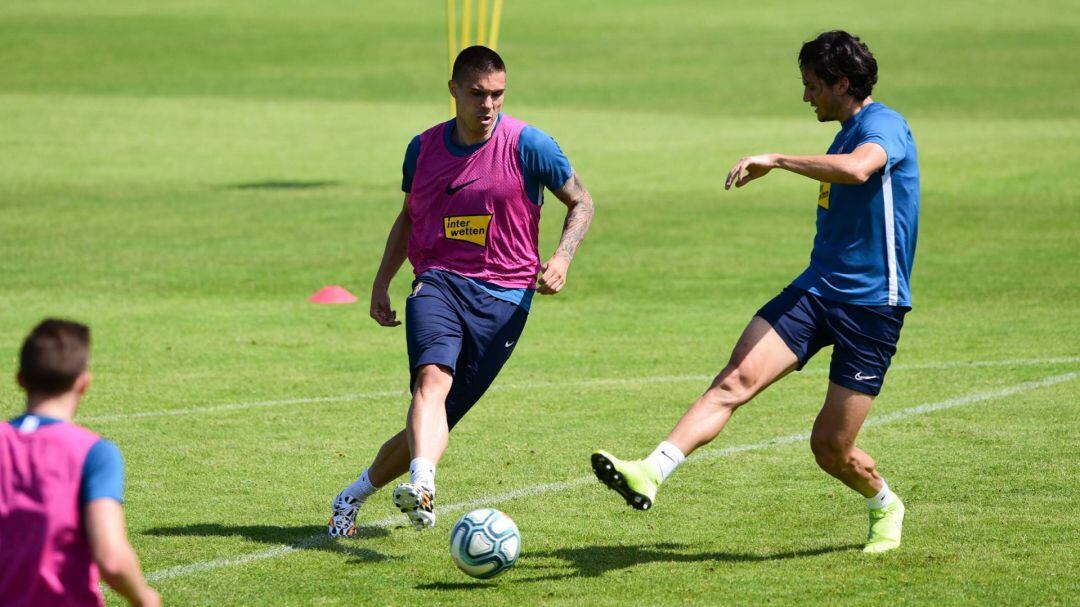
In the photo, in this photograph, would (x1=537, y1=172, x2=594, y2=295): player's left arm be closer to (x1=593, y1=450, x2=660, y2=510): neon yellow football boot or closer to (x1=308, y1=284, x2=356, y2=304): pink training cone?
(x1=593, y1=450, x2=660, y2=510): neon yellow football boot

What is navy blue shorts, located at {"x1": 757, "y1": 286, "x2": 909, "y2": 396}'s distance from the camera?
7.27 metres

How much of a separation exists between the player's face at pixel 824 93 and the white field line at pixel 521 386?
15.7 ft

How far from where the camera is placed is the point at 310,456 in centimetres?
958

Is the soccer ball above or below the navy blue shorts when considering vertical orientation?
below

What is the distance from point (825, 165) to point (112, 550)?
3775 millimetres

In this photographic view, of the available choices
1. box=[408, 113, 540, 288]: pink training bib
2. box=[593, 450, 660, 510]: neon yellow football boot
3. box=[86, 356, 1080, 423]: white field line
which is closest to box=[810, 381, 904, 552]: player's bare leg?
box=[593, 450, 660, 510]: neon yellow football boot

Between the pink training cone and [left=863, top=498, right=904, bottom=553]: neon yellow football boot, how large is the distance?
930 cm

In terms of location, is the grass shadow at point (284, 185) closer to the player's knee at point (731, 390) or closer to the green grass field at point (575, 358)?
the green grass field at point (575, 358)

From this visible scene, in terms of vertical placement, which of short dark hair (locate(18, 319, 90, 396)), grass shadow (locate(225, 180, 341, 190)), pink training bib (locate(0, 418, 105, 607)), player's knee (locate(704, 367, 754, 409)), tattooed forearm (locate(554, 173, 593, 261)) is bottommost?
grass shadow (locate(225, 180, 341, 190))

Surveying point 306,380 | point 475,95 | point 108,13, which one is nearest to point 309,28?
point 108,13

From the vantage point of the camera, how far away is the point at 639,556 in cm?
742

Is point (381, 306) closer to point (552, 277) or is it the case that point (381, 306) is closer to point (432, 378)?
point (432, 378)

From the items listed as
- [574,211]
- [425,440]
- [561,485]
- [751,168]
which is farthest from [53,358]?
[561,485]

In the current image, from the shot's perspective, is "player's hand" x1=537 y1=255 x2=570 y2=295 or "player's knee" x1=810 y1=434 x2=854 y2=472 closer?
"player's knee" x1=810 y1=434 x2=854 y2=472
